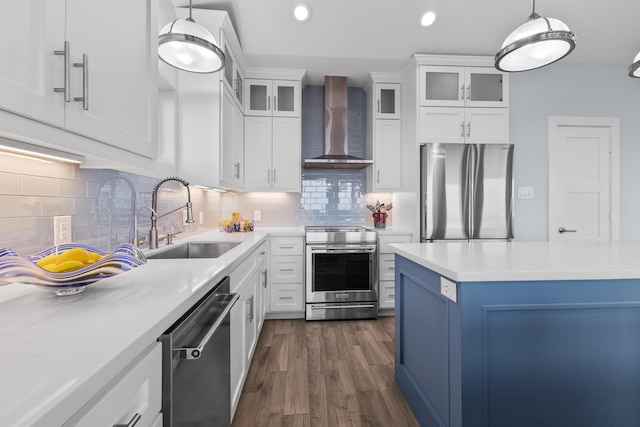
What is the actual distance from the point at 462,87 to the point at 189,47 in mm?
2671

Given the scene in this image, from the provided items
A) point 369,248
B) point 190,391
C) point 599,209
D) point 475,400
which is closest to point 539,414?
point 475,400

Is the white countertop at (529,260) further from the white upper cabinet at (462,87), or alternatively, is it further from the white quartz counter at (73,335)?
the white upper cabinet at (462,87)

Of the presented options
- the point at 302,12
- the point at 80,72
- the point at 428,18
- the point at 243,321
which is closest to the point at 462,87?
the point at 428,18

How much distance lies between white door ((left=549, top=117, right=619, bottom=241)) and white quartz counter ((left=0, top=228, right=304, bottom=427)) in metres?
3.98

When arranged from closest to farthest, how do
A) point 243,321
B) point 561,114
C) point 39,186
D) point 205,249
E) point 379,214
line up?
point 39,186
point 243,321
point 205,249
point 561,114
point 379,214

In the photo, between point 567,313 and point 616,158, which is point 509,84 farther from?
point 567,313

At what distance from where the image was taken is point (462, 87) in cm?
313

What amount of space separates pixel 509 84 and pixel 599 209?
1778 mm

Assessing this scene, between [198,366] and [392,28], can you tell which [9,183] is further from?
[392,28]

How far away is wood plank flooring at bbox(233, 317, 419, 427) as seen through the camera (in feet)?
5.59

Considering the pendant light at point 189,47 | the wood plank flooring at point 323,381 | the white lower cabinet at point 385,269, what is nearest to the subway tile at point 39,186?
the pendant light at point 189,47

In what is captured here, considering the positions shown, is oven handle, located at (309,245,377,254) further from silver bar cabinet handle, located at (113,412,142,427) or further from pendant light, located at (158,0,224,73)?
silver bar cabinet handle, located at (113,412,142,427)

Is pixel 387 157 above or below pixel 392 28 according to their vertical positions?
below

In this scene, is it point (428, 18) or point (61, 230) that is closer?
point (61, 230)
